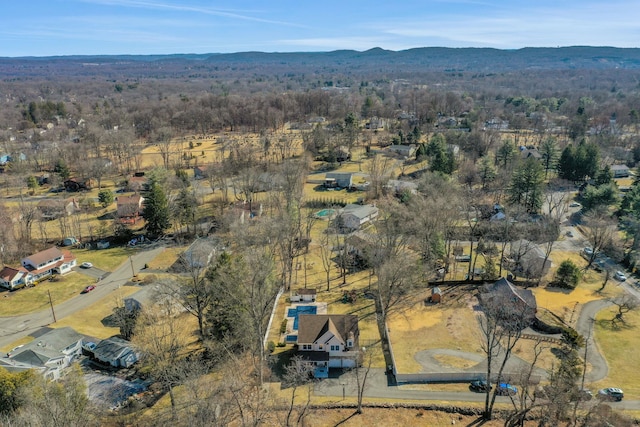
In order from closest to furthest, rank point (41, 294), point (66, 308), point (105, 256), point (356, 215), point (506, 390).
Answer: point (506, 390) < point (66, 308) < point (41, 294) < point (105, 256) < point (356, 215)

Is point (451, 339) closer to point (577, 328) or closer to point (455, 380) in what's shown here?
point (455, 380)

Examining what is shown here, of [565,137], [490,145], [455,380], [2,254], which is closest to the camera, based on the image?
[455,380]

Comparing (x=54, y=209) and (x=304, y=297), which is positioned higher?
(x=54, y=209)

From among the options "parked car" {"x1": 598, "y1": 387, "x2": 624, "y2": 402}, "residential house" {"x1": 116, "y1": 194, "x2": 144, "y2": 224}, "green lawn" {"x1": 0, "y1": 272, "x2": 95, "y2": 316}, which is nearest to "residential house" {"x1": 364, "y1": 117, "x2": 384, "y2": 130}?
"residential house" {"x1": 116, "y1": 194, "x2": 144, "y2": 224}

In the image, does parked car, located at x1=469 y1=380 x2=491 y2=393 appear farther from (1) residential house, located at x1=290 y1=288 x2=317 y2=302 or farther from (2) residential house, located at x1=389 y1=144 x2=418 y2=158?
(2) residential house, located at x1=389 y1=144 x2=418 y2=158

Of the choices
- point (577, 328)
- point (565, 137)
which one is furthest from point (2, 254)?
point (565, 137)

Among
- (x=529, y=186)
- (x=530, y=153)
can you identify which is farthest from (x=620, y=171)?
(x=529, y=186)

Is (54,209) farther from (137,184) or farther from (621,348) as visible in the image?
(621,348)
